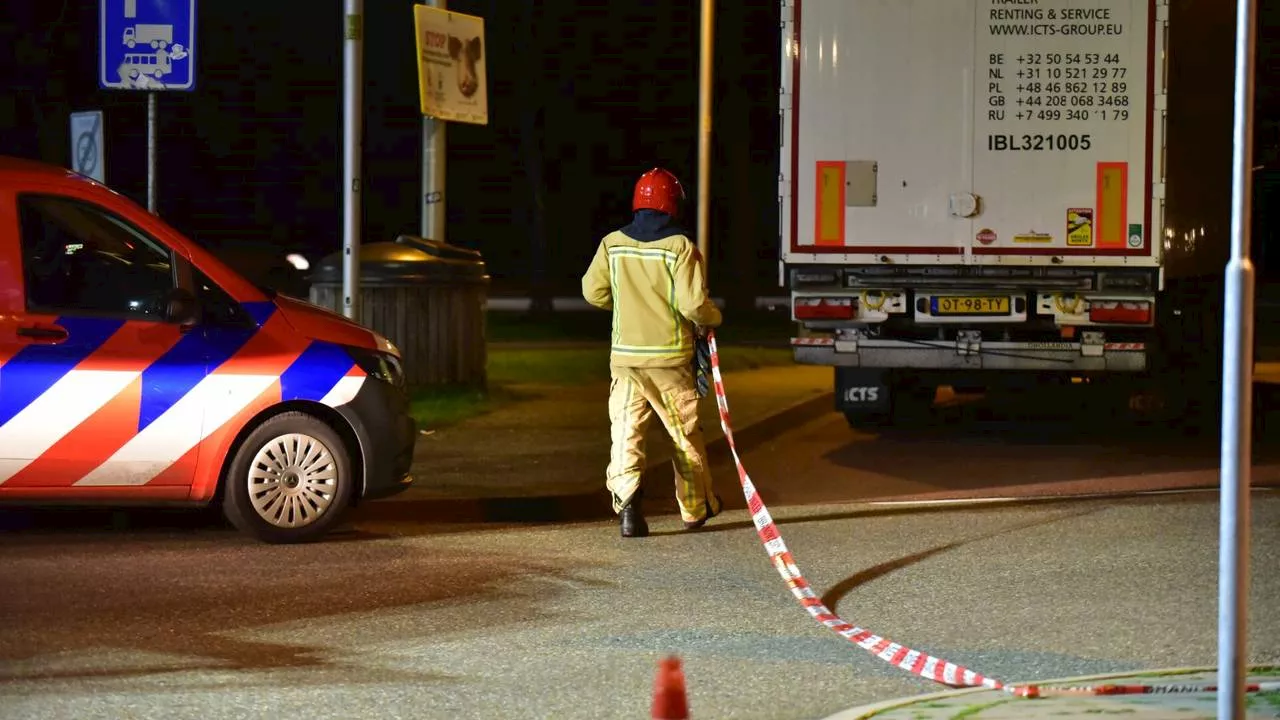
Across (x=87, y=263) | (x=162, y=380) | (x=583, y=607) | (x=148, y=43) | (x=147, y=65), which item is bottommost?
(x=583, y=607)

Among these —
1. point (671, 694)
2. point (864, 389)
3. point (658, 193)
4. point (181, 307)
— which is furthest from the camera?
point (864, 389)

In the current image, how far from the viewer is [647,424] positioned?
9.70 metres

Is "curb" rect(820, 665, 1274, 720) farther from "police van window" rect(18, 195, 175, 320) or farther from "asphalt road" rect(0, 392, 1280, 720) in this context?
"police van window" rect(18, 195, 175, 320)

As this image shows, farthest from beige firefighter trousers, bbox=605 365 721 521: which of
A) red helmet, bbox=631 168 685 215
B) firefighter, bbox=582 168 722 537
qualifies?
red helmet, bbox=631 168 685 215

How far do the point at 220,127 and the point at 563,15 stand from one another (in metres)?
9.15

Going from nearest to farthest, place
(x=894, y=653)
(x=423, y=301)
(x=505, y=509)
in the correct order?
(x=894, y=653)
(x=505, y=509)
(x=423, y=301)

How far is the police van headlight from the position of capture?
9.54 metres

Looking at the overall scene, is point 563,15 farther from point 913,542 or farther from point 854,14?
point 913,542

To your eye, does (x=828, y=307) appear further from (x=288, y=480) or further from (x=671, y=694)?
(x=671, y=694)

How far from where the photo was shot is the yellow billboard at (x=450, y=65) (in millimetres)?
14906

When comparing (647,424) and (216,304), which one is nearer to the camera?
(216,304)

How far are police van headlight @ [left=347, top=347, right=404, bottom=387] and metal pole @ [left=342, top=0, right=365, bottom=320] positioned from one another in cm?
301

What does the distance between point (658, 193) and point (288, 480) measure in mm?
2293

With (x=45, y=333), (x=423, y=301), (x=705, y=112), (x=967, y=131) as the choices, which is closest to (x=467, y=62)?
(x=423, y=301)
